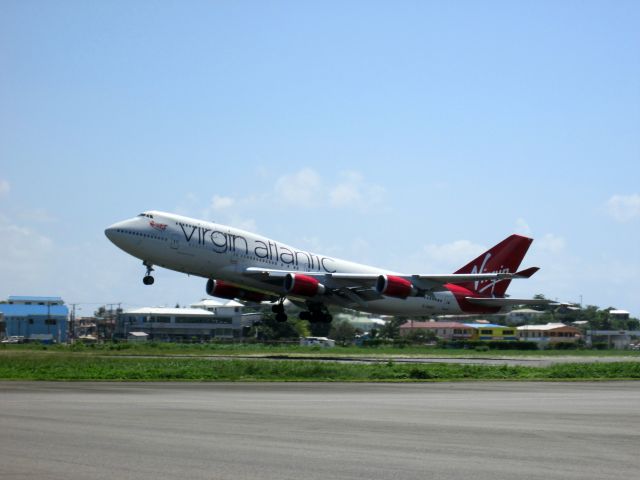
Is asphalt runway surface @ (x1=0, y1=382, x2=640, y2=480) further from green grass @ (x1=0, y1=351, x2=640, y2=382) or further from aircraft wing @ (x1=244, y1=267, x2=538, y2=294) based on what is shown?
aircraft wing @ (x1=244, y1=267, x2=538, y2=294)

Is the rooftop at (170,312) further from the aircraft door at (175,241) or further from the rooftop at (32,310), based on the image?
the aircraft door at (175,241)

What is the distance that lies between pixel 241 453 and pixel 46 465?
2685 mm

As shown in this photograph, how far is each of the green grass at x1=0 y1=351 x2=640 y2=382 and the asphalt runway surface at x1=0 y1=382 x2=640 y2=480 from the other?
814cm

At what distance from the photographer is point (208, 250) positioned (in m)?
61.2

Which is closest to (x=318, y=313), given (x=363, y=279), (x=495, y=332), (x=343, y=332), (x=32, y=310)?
(x=363, y=279)

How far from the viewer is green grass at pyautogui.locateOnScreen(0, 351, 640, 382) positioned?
35719 millimetres

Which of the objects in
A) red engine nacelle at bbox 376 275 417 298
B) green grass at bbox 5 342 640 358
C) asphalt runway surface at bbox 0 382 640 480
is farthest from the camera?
green grass at bbox 5 342 640 358

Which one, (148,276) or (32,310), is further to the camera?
(32,310)

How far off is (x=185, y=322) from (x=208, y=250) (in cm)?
11590

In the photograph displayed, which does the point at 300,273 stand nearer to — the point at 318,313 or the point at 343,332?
the point at 318,313

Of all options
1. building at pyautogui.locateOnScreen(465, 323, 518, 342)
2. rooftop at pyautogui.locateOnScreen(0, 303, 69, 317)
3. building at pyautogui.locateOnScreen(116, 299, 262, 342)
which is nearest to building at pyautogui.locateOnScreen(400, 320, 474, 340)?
building at pyautogui.locateOnScreen(465, 323, 518, 342)

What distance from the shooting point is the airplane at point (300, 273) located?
60.7 meters

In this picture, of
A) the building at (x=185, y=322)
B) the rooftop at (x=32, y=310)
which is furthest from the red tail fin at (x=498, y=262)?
the rooftop at (x=32, y=310)

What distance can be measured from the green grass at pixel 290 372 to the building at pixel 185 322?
401ft
